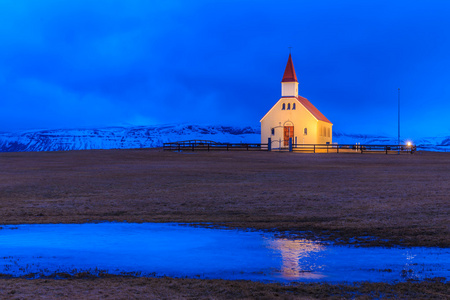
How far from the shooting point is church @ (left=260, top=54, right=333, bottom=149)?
67.4 m

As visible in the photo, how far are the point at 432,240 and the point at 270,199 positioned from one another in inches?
277

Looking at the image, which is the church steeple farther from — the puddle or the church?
the puddle

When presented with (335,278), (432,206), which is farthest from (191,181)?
(335,278)

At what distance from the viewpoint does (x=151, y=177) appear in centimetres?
2502

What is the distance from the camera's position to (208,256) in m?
8.81

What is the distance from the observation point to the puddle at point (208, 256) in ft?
25.1

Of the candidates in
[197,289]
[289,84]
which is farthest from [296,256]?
[289,84]

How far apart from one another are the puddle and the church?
57.0 meters

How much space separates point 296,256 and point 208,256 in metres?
1.36

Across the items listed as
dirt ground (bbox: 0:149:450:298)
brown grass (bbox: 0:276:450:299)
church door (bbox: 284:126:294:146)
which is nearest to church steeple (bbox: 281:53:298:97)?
church door (bbox: 284:126:294:146)

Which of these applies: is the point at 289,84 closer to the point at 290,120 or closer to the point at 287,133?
the point at 290,120

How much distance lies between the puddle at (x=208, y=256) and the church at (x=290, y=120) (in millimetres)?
57037

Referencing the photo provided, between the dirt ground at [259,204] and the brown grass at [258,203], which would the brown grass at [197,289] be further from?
the brown grass at [258,203]

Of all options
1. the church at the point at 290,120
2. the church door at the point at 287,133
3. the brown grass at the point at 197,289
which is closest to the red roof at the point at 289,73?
the church at the point at 290,120
